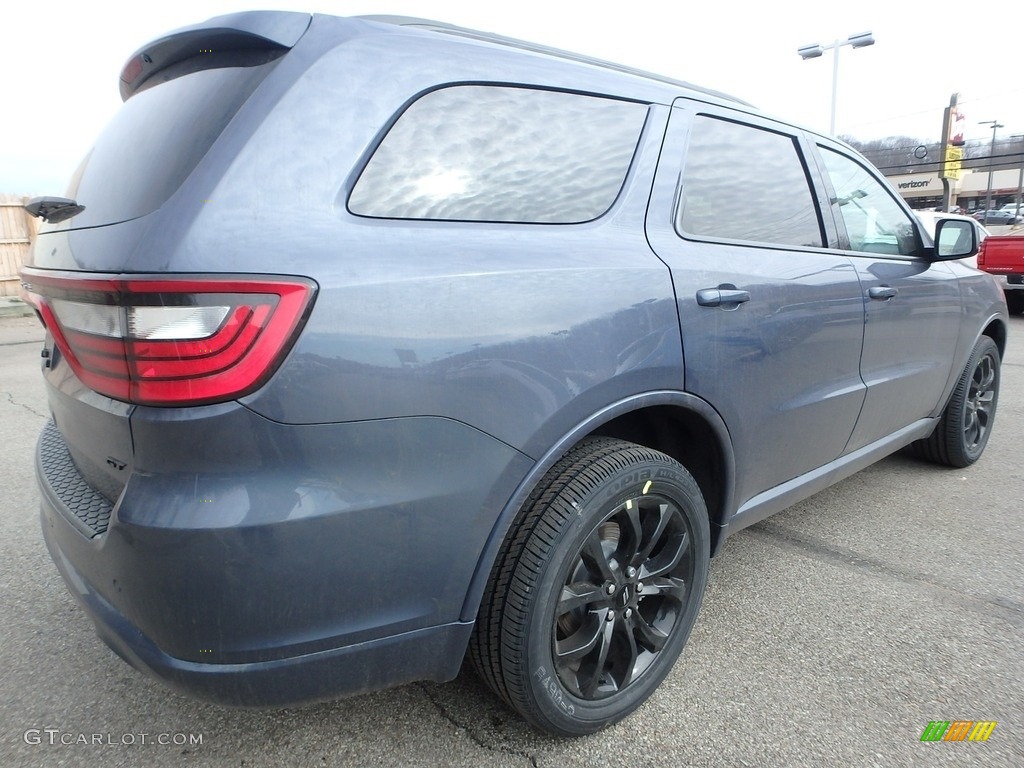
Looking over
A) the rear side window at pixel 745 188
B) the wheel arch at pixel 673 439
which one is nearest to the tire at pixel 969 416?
the rear side window at pixel 745 188

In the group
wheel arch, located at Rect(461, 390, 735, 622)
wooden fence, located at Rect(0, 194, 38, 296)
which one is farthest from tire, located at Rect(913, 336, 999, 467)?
wooden fence, located at Rect(0, 194, 38, 296)

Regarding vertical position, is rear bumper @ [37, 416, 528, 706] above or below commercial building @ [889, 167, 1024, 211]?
above

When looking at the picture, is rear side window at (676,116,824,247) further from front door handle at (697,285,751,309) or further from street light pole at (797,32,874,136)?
street light pole at (797,32,874,136)

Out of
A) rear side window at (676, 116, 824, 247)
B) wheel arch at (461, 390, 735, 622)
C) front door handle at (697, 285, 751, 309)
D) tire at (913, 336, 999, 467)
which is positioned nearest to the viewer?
wheel arch at (461, 390, 735, 622)

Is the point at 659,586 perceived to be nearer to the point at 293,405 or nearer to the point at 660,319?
the point at 660,319

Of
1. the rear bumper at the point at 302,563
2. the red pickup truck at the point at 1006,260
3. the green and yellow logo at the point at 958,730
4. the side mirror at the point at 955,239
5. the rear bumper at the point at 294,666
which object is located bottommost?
the red pickup truck at the point at 1006,260

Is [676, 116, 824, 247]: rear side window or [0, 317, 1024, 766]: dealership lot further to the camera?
[676, 116, 824, 247]: rear side window

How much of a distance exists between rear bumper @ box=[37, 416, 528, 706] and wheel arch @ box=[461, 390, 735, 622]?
0.07 m

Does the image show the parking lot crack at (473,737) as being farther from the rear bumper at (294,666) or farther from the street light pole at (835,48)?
the street light pole at (835,48)

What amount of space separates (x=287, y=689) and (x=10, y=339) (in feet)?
35.5

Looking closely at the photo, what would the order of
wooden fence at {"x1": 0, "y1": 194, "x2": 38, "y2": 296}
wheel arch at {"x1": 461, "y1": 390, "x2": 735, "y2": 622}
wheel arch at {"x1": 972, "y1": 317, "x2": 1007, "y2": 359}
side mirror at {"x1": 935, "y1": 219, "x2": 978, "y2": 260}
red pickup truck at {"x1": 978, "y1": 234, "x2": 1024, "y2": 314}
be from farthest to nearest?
wooden fence at {"x1": 0, "y1": 194, "x2": 38, "y2": 296} → red pickup truck at {"x1": 978, "y1": 234, "x2": 1024, "y2": 314} → wheel arch at {"x1": 972, "y1": 317, "x2": 1007, "y2": 359} → side mirror at {"x1": 935, "y1": 219, "x2": 978, "y2": 260} → wheel arch at {"x1": 461, "y1": 390, "x2": 735, "y2": 622}

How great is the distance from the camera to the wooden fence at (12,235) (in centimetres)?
1344

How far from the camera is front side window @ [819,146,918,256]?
2.90m

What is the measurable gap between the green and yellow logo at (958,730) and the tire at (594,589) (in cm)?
69
